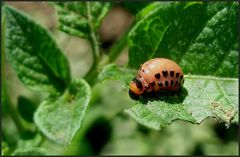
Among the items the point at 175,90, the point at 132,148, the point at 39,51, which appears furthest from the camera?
the point at 132,148

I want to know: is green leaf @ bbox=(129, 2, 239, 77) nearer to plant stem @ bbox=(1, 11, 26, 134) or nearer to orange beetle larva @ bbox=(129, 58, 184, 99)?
orange beetle larva @ bbox=(129, 58, 184, 99)

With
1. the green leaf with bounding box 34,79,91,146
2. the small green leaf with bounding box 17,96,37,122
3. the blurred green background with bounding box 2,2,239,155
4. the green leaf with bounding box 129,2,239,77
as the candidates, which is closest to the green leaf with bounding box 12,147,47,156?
the green leaf with bounding box 34,79,91,146

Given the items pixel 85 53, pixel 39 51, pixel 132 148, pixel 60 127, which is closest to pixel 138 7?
pixel 39 51

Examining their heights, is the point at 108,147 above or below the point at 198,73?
below

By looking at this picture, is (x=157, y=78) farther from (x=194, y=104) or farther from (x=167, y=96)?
(x=194, y=104)

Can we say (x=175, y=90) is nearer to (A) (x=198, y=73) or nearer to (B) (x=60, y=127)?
(A) (x=198, y=73)

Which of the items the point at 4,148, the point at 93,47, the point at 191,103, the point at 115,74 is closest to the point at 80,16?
the point at 93,47
